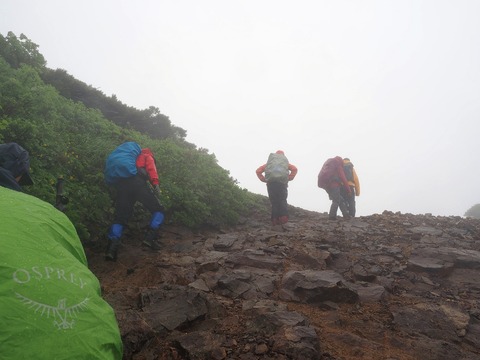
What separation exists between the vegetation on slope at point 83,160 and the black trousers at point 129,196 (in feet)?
1.77

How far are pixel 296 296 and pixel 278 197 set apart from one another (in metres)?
5.45

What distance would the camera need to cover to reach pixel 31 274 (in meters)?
1.71

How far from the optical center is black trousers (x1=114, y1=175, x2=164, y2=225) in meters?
6.31

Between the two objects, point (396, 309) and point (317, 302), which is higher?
point (396, 309)

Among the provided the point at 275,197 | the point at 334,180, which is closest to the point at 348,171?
the point at 334,180

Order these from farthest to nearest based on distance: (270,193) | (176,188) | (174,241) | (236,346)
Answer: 1. (270,193)
2. (176,188)
3. (174,241)
4. (236,346)

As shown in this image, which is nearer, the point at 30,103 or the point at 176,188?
the point at 30,103

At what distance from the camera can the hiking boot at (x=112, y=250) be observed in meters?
5.89

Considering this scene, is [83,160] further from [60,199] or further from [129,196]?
[60,199]

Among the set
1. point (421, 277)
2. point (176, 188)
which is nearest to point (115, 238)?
point (176, 188)

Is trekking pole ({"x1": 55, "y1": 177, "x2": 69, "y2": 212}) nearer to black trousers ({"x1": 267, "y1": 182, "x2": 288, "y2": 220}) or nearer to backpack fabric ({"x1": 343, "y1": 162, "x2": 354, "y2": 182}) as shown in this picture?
Answer: black trousers ({"x1": 267, "y1": 182, "x2": 288, "y2": 220})

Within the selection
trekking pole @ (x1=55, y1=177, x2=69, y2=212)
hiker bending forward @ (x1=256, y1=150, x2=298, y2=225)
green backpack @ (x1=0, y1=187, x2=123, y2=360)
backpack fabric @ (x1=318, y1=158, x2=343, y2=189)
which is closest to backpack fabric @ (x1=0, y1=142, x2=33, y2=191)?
green backpack @ (x1=0, y1=187, x2=123, y2=360)

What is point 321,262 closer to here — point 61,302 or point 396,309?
point 396,309

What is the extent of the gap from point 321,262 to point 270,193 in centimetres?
420
